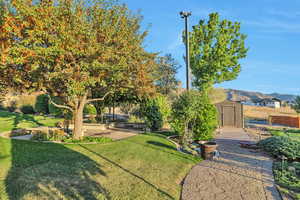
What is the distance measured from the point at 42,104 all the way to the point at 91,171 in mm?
25253

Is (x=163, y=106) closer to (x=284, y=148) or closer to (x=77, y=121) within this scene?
(x=77, y=121)

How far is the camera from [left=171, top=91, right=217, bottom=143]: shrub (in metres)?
8.62

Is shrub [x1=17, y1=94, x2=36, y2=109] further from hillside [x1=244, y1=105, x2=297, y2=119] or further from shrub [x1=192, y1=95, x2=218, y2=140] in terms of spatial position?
hillside [x1=244, y1=105, x2=297, y2=119]

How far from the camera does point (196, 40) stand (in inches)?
896

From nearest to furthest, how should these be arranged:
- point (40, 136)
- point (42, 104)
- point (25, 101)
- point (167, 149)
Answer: point (167, 149), point (40, 136), point (42, 104), point (25, 101)

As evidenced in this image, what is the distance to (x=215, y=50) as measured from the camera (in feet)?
71.6

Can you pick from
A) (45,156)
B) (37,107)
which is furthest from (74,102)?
(37,107)

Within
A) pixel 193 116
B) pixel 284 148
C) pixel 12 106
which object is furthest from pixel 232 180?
pixel 12 106

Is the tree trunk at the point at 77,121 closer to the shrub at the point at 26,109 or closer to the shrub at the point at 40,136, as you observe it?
the shrub at the point at 40,136

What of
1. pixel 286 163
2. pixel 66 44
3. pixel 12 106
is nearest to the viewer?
pixel 286 163

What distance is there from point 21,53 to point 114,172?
5.93 meters

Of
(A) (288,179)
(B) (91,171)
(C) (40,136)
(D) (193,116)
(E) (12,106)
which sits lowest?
(A) (288,179)

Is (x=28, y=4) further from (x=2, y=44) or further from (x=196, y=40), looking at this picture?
(x=196, y=40)

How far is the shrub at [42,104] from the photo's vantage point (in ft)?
83.9
